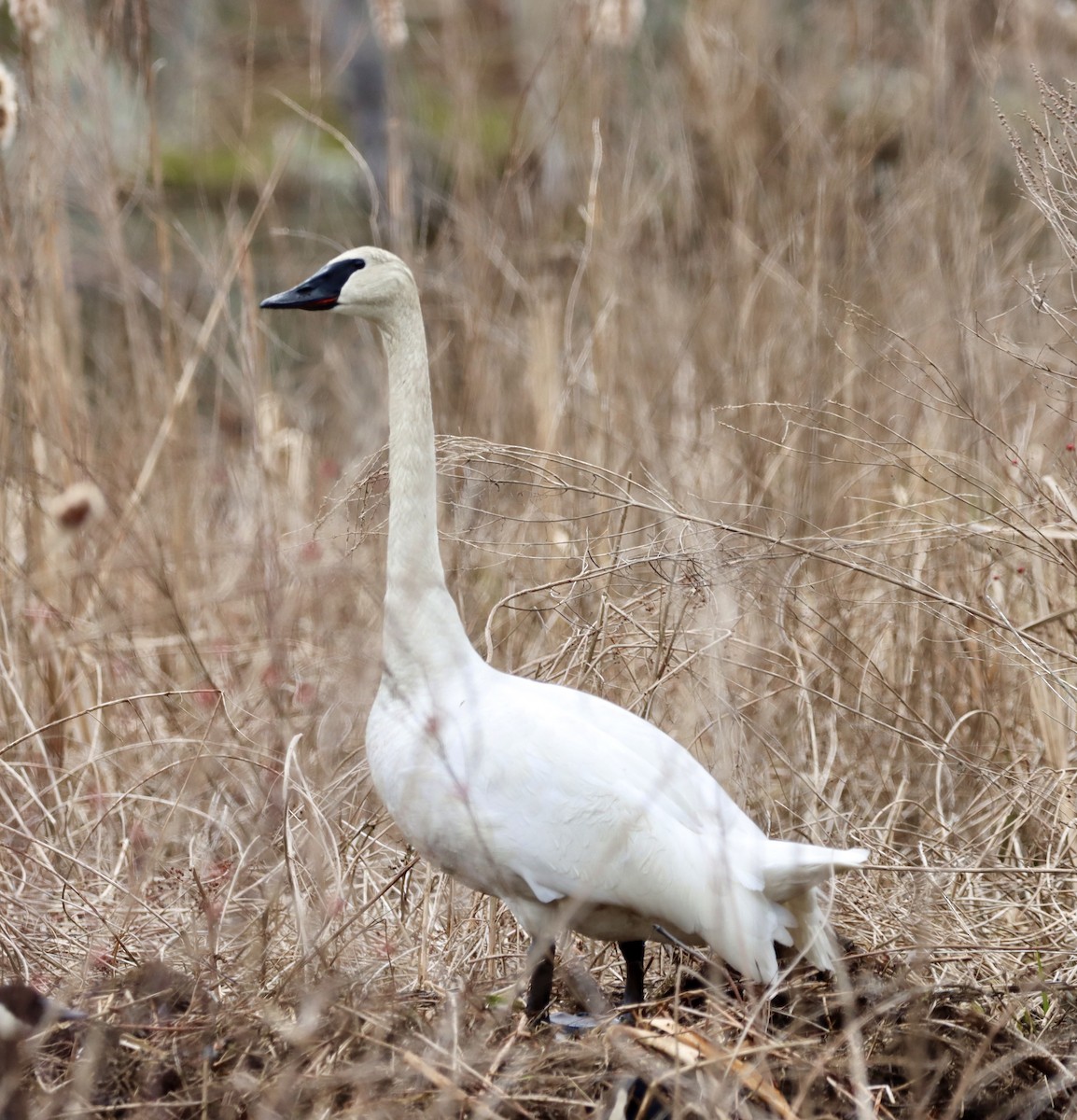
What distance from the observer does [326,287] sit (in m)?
3.06

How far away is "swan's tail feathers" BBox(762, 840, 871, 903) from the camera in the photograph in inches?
99.6

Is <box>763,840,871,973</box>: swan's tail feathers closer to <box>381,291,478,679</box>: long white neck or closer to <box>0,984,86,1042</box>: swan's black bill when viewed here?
<box>381,291,478,679</box>: long white neck

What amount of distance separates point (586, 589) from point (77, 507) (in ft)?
3.90

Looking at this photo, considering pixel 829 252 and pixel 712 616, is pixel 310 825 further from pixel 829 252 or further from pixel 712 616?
pixel 829 252

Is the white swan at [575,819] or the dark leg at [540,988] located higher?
the white swan at [575,819]

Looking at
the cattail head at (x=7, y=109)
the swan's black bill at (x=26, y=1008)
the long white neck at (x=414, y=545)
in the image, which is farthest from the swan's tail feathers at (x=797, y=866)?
the cattail head at (x=7, y=109)

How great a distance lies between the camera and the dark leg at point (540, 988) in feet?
9.07

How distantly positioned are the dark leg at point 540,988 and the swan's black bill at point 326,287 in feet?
4.41

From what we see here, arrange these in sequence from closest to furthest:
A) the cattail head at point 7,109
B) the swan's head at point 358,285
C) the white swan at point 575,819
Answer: the white swan at point 575,819, the swan's head at point 358,285, the cattail head at point 7,109

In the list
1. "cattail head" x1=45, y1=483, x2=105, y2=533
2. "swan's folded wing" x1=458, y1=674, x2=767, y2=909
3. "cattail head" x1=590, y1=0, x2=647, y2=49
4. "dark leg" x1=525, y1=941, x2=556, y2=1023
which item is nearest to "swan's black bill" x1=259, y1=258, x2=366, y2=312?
A: "cattail head" x1=45, y1=483, x2=105, y2=533

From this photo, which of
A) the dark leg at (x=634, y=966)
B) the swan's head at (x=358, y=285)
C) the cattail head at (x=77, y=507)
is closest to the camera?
the dark leg at (x=634, y=966)

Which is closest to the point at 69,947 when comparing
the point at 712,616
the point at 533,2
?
the point at 712,616

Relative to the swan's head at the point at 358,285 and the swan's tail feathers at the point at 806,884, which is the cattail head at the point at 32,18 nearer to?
the swan's head at the point at 358,285

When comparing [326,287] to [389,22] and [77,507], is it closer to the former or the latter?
[77,507]
